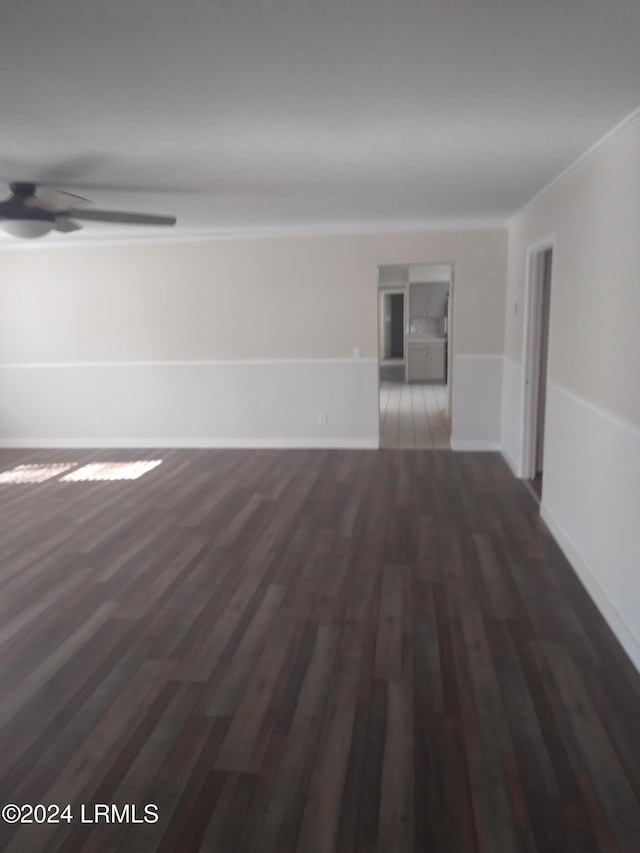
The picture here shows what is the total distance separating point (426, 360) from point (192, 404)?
6.56 meters

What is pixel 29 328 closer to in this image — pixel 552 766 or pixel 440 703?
pixel 440 703

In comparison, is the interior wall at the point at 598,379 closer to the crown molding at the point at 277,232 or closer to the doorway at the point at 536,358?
the doorway at the point at 536,358

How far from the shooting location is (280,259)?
6234 mm

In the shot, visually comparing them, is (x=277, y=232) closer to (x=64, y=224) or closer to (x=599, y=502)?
(x=64, y=224)

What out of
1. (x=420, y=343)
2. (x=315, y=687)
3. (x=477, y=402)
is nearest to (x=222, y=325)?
(x=477, y=402)

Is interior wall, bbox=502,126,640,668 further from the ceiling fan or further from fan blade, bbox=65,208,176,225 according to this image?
the ceiling fan

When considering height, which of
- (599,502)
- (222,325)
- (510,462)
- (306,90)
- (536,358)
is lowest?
(510,462)

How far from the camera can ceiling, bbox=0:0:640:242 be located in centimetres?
160

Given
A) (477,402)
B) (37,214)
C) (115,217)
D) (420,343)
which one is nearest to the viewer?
(37,214)

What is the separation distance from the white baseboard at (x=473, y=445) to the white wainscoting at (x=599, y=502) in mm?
2123

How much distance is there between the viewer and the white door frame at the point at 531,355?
4.78 metres

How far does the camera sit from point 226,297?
6.38 metres

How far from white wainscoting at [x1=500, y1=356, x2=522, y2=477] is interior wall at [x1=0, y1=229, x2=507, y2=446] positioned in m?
0.27

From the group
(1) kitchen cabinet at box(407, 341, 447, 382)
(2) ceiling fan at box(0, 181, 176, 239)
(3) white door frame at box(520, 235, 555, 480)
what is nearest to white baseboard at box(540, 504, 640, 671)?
(3) white door frame at box(520, 235, 555, 480)
